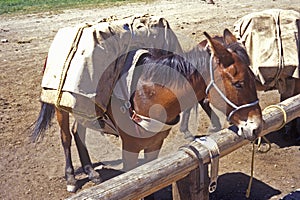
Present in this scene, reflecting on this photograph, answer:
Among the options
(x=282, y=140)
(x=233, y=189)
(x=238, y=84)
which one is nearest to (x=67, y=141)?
(x=233, y=189)

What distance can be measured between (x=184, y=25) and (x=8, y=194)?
7350 mm

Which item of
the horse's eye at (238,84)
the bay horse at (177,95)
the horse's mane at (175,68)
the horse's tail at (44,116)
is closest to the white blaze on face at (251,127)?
the bay horse at (177,95)

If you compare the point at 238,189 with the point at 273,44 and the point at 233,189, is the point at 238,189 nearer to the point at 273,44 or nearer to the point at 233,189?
the point at 233,189

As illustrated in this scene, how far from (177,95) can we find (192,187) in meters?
0.66

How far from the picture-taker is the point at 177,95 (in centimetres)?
331

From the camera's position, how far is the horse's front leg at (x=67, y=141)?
161 inches

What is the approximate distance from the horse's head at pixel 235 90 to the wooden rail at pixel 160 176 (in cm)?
14

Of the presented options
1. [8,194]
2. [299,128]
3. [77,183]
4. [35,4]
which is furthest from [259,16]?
[35,4]

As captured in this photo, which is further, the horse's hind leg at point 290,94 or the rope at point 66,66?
the horse's hind leg at point 290,94

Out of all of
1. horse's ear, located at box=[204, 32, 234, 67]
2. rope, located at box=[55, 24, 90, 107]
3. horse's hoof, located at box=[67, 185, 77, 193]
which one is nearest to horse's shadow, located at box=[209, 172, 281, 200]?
horse's hoof, located at box=[67, 185, 77, 193]

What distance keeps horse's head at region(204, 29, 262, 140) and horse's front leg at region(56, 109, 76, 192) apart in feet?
4.78

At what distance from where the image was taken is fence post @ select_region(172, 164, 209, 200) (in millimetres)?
2988

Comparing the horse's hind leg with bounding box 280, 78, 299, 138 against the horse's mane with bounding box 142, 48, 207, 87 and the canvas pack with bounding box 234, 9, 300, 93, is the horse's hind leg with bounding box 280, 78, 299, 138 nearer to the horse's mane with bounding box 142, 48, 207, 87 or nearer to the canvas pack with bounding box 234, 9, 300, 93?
the canvas pack with bounding box 234, 9, 300, 93

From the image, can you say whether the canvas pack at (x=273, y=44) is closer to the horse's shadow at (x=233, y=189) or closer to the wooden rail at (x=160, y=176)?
the horse's shadow at (x=233, y=189)
